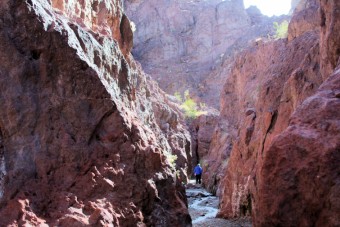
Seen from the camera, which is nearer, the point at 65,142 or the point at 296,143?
the point at 296,143

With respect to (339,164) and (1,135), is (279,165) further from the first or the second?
(1,135)

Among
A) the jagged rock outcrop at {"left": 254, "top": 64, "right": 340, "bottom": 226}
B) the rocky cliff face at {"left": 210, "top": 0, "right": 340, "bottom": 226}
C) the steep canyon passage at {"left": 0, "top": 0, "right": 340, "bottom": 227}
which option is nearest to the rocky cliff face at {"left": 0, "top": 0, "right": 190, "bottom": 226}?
the steep canyon passage at {"left": 0, "top": 0, "right": 340, "bottom": 227}

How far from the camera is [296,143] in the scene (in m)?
5.07

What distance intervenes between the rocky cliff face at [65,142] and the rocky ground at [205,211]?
4184 mm

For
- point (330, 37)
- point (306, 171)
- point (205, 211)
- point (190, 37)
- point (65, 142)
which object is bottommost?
point (205, 211)

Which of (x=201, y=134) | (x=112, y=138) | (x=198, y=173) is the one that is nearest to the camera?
(x=112, y=138)

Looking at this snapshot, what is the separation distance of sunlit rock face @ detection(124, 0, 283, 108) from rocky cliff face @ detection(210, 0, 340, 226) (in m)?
35.7

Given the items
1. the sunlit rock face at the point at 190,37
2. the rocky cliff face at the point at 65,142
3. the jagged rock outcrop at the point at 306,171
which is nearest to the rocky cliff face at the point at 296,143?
the jagged rock outcrop at the point at 306,171

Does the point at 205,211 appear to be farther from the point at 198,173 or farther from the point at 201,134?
the point at 201,134

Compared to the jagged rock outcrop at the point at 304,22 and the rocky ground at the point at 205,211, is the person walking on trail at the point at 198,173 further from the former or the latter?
the jagged rock outcrop at the point at 304,22

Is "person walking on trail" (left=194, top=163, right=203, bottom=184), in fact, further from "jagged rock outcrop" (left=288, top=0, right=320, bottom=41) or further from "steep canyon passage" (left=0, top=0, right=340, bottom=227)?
"jagged rock outcrop" (left=288, top=0, right=320, bottom=41)

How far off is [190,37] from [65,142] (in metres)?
50.8

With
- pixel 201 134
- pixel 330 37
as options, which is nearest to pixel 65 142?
pixel 330 37

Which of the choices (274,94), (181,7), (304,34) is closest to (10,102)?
(274,94)
